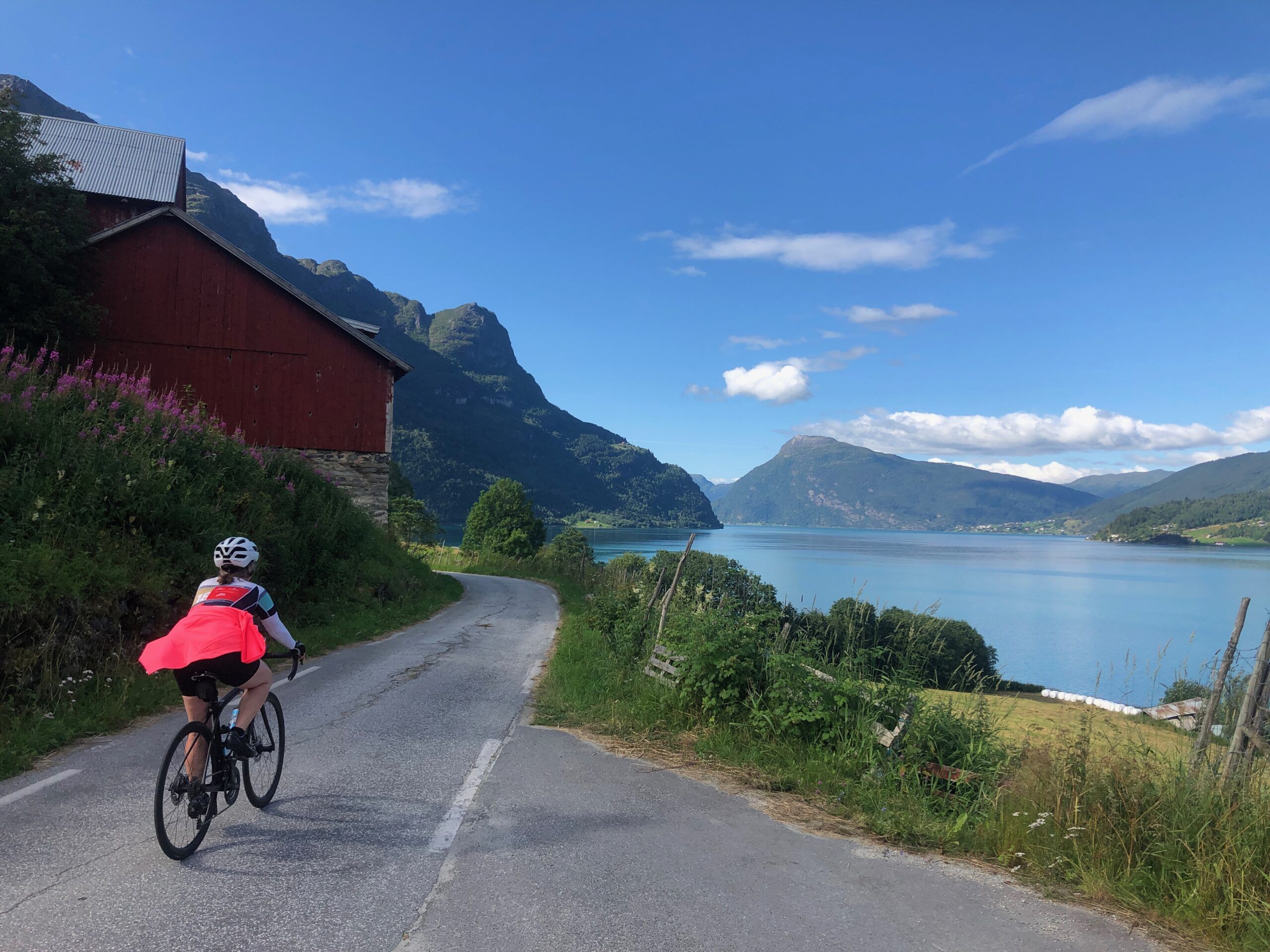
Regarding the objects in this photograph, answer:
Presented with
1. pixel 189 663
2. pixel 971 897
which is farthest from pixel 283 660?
pixel 971 897

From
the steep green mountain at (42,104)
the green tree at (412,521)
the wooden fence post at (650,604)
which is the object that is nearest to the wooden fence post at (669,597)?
the wooden fence post at (650,604)

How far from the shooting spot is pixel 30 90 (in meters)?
134

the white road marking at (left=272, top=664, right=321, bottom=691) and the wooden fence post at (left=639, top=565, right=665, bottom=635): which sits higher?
the wooden fence post at (left=639, top=565, right=665, bottom=635)

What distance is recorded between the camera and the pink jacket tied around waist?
4.01 m

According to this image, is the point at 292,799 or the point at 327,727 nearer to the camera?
the point at 292,799

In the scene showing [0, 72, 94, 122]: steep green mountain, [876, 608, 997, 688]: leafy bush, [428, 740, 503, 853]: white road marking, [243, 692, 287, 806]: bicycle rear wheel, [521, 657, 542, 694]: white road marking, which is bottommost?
[521, 657, 542, 694]: white road marking

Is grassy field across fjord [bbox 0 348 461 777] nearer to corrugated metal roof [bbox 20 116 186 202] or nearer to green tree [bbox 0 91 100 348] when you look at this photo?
green tree [bbox 0 91 100 348]

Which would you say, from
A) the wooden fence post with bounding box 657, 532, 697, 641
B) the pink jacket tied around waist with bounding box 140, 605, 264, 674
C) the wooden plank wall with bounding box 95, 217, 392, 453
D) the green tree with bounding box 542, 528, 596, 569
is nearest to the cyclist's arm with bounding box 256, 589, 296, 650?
the pink jacket tied around waist with bounding box 140, 605, 264, 674

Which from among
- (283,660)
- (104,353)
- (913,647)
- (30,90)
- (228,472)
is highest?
(30,90)

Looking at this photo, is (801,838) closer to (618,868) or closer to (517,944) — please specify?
(618,868)

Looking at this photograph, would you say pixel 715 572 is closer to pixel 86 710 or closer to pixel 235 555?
pixel 86 710

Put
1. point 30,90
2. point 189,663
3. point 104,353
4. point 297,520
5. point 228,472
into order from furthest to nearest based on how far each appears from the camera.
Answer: point 30,90 < point 104,353 < point 297,520 < point 228,472 < point 189,663

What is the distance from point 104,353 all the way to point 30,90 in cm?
16401

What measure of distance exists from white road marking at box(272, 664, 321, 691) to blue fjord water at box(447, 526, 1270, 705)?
6.63 metres
